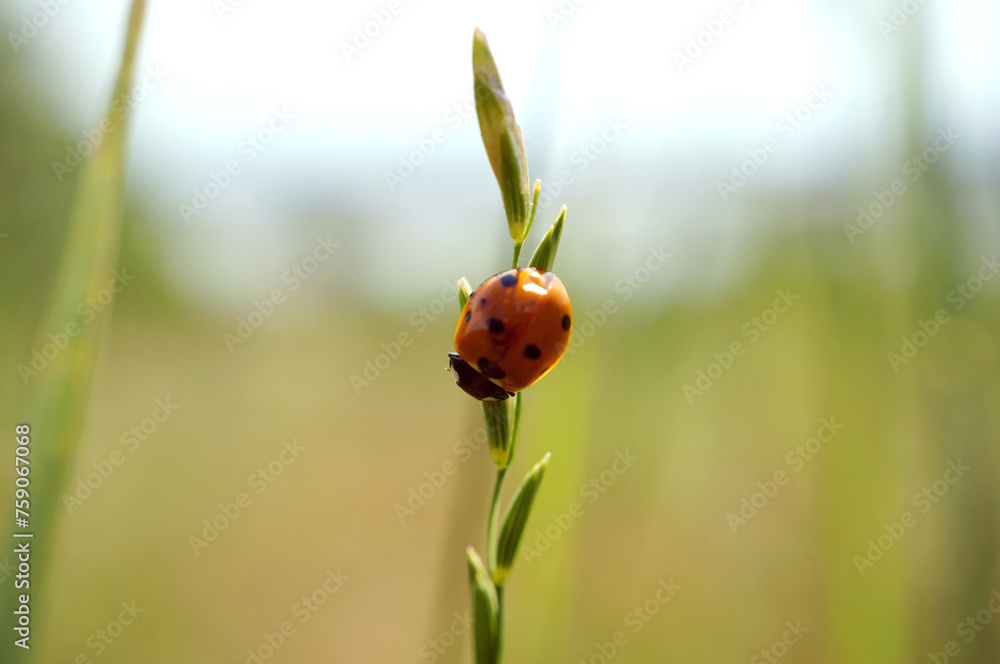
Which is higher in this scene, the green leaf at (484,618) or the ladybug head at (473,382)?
the ladybug head at (473,382)

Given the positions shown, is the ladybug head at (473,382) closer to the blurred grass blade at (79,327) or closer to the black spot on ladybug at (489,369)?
the black spot on ladybug at (489,369)

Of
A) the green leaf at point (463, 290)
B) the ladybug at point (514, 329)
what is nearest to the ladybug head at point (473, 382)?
the ladybug at point (514, 329)

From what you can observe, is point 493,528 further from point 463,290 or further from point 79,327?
point 79,327

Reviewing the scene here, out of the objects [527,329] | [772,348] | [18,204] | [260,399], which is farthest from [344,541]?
[527,329]

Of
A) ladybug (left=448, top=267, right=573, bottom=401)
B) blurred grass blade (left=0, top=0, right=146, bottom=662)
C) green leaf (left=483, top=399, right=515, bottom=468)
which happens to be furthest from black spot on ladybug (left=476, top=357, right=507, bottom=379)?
blurred grass blade (left=0, top=0, right=146, bottom=662)

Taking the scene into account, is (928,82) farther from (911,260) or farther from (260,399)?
(260,399)

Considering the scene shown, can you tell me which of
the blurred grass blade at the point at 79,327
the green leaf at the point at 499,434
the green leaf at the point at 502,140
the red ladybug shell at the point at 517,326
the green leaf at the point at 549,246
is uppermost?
the green leaf at the point at 502,140
